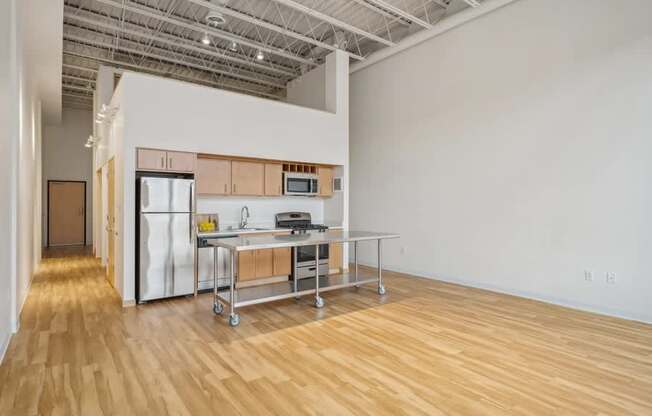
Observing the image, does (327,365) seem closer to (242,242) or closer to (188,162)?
(242,242)

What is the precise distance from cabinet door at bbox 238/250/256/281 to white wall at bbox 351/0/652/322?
106 inches

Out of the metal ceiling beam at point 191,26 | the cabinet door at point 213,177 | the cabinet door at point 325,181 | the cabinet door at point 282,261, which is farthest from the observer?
the cabinet door at point 325,181

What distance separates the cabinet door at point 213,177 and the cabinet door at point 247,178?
0.10 m

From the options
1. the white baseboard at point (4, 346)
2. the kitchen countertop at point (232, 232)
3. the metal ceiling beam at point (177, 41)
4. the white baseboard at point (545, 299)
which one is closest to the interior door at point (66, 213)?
the metal ceiling beam at point (177, 41)

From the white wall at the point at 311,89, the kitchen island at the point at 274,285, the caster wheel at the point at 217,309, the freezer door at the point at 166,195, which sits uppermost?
the white wall at the point at 311,89

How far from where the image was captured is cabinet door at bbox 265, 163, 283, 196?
19.5 ft

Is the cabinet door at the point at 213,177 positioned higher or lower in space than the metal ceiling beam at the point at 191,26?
lower

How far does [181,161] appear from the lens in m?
4.92

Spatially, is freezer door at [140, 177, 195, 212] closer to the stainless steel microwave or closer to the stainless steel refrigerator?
the stainless steel refrigerator

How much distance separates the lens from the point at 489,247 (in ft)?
17.5

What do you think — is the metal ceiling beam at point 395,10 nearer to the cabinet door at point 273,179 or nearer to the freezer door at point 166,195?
the cabinet door at point 273,179

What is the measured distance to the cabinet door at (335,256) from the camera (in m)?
6.36

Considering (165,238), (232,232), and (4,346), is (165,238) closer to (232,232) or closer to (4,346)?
(232,232)

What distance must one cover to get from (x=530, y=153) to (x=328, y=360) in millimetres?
3817
